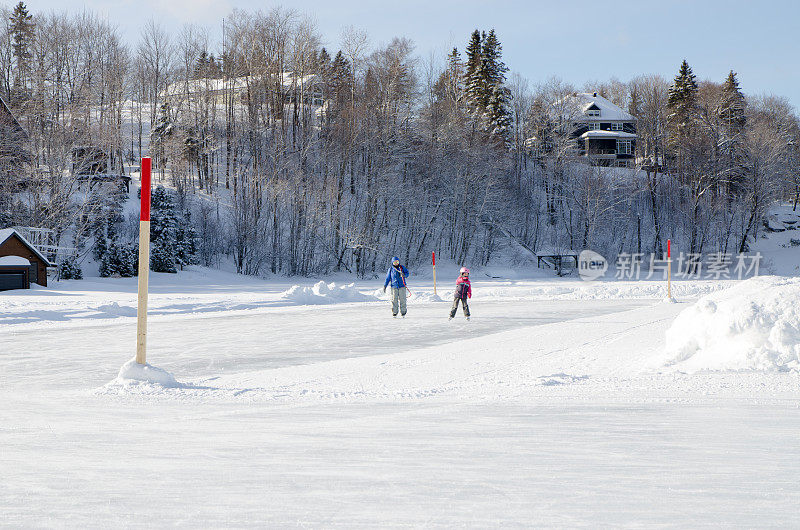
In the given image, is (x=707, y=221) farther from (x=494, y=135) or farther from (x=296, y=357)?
(x=296, y=357)

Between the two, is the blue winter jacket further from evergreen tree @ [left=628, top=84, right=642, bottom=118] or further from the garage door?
evergreen tree @ [left=628, top=84, right=642, bottom=118]

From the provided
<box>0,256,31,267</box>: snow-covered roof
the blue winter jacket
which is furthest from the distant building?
<box>0,256,31,267</box>: snow-covered roof

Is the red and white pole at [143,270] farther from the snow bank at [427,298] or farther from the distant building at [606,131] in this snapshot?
the distant building at [606,131]

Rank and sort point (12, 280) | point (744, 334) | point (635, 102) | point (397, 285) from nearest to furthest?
point (744, 334)
point (397, 285)
point (12, 280)
point (635, 102)

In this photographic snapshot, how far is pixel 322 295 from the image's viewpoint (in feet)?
85.6

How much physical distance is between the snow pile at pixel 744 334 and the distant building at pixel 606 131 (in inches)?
2701

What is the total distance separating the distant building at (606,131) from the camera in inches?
3019

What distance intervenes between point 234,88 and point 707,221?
155ft

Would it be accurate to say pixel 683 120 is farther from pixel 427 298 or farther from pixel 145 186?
pixel 145 186

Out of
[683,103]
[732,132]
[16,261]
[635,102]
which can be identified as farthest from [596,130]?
[16,261]

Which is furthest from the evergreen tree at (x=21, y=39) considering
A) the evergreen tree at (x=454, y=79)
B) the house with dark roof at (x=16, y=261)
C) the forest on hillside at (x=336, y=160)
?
the evergreen tree at (x=454, y=79)

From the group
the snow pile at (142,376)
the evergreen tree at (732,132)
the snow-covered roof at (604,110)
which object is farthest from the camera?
the snow-covered roof at (604,110)

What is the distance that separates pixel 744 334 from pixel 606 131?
252 feet

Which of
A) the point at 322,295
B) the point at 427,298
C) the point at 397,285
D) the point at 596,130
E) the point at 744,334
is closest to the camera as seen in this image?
the point at 744,334
